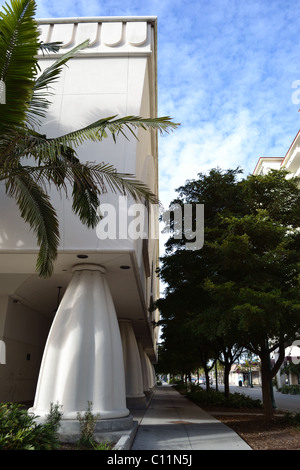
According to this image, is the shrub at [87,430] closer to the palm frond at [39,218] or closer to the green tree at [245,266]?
the palm frond at [39,218]

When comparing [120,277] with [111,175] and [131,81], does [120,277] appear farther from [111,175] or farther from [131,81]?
[131,81]

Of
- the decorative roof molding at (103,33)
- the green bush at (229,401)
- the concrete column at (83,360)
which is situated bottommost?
the green bush at (229,401)

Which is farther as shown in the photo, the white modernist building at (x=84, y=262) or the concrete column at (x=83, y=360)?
the white modernist building at (x=84, y=262)

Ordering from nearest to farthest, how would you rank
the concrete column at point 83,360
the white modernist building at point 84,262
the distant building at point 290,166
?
the concrete column at point 83,360
the white modernist building at point 84,262
the distant building at point 290,166

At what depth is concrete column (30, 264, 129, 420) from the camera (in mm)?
9477

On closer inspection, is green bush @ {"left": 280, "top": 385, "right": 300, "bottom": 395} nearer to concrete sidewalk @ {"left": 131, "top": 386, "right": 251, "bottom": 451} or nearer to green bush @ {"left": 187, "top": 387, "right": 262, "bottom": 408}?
green bush @ {"left": 187, "top": 387, "right": 262, "bottom": 408}

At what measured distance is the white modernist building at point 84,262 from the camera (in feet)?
31.9

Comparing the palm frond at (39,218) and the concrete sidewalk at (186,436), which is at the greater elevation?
the palm frond at (39,218)

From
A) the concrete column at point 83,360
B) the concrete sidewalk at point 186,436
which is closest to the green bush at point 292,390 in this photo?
the concrete sidewalk at point 186,436

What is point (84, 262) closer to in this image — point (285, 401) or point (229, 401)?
point (229, 401)

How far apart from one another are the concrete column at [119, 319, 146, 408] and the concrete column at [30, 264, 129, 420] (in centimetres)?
969

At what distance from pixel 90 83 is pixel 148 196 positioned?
5.55 metres

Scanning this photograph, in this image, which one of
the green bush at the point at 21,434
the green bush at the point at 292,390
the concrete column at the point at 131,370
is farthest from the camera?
the green bush at the point at 292,390

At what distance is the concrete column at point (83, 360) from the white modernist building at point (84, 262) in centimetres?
2
